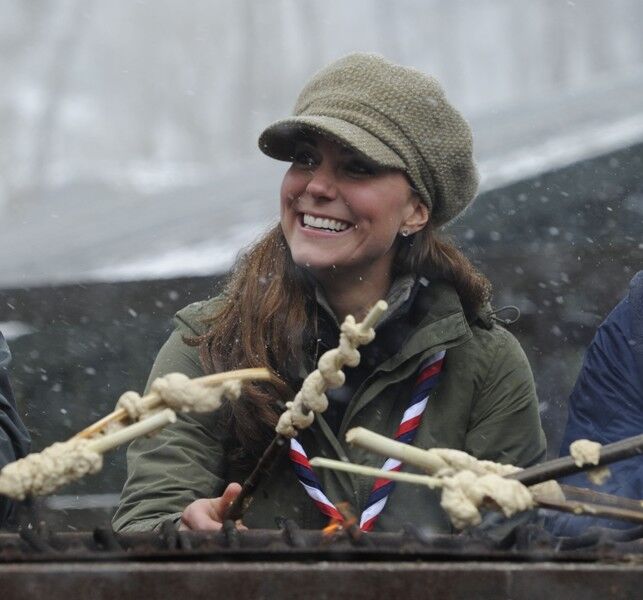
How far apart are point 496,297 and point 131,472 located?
1.75m

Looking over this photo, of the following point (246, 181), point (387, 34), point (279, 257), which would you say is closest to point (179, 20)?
point (387, 34)

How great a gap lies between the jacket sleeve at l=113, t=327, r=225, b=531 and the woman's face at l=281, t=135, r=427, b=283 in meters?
0.41

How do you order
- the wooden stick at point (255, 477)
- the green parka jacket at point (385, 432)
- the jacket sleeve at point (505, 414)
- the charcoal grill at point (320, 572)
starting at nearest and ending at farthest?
the charcoal grill at point (320, 572) → the wooden stick at point (255, 477) → the green parka jacket at point (385, 432) → the jacket sleeve at point (505, 414)

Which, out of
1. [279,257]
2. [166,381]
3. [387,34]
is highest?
[166,381]

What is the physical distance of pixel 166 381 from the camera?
183 cm

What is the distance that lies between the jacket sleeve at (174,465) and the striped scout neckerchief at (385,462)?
236 mm

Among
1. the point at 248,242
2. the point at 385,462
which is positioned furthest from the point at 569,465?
the point at 248,242

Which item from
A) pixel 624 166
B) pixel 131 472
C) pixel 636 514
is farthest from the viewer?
pixel 624 166

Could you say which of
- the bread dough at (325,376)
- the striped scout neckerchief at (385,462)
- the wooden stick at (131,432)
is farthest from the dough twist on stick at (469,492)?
the striped scout neckerchief at (385,462)

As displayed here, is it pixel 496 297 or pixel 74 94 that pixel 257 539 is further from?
pixel 74 94

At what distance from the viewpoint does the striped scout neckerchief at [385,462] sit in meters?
2.69

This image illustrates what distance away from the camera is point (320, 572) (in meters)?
1.67

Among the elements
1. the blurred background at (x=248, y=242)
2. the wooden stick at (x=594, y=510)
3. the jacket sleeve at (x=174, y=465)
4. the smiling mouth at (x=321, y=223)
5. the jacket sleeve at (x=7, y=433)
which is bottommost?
the blurred background at (x=248, y=242)

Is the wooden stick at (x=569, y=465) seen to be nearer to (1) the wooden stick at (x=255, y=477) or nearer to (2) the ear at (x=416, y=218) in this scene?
(1) the wooden stick at (x=255, y=477)
